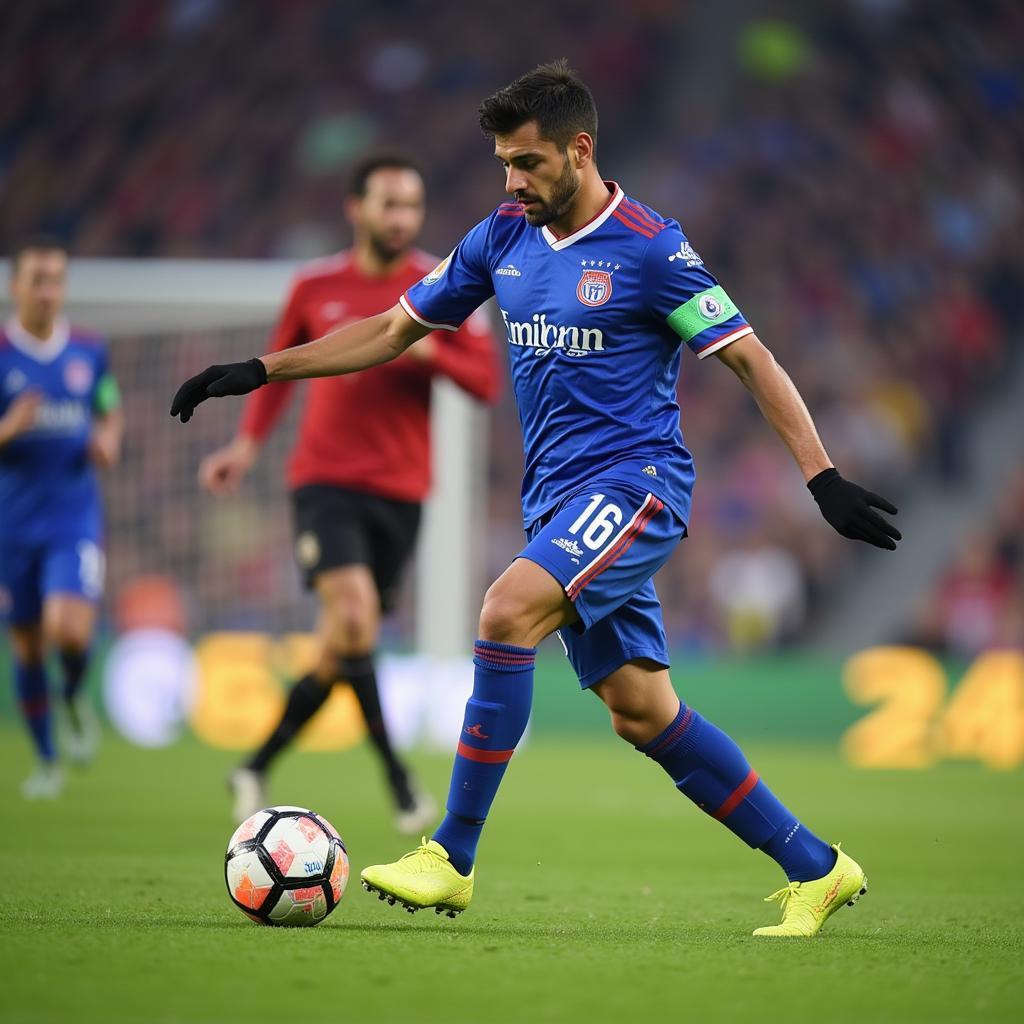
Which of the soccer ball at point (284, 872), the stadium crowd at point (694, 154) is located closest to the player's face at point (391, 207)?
the soccer ball at point (284, 872)

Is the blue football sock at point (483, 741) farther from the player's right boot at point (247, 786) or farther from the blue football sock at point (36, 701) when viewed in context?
the blue football sock at point (36, 701)

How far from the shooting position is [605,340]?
4242 millimetres

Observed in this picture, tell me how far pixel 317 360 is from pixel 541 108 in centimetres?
90

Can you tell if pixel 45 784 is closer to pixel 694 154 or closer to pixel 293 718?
pixel 293 718

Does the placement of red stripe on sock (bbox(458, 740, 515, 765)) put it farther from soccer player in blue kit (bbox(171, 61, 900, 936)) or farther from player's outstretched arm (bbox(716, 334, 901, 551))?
player's outstretched arm (bbox(716, 334, 901, 551))

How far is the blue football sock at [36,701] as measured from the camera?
830 cm

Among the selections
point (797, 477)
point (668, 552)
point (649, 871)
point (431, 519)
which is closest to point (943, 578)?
point (797, 477)

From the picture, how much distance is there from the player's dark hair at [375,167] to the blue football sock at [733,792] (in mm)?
3284

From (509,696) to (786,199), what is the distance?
15.0 m

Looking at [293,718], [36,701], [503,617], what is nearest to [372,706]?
[293,718]

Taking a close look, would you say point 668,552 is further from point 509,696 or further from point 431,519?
point 431,519

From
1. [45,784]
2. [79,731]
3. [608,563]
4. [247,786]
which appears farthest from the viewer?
[79,731]

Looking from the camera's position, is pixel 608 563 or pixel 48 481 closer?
pixel 608 563

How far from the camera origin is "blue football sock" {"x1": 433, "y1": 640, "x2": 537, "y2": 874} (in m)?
4.09
